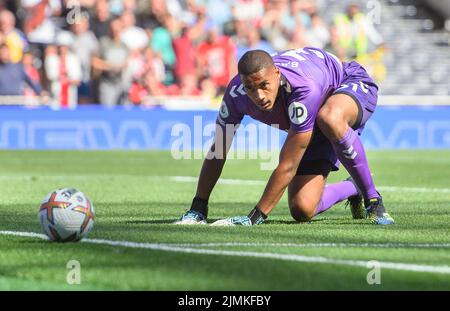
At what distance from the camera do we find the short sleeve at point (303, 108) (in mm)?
9039

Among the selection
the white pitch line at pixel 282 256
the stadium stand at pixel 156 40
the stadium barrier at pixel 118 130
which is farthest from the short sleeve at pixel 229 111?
the stadium stand at pixel 156 40

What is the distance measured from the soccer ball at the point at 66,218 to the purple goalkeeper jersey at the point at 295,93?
5.70 feet

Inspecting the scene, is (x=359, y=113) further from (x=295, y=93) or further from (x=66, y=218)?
(x=66, y=218)

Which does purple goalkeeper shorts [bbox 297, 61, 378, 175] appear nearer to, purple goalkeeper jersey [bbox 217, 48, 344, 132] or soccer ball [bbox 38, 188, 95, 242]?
purple goalkeeper jersey [bbox 217, 48, 344, 132]

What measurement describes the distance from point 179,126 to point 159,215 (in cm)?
1374

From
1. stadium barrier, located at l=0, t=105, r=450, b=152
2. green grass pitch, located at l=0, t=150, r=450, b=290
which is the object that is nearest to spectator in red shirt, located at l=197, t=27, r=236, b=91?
stadium barrier, located at l=0, t=105, r=450, b=152

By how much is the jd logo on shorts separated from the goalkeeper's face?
0.60ft

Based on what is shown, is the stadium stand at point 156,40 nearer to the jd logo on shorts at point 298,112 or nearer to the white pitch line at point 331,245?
the jd logo on shorts at point 298,112

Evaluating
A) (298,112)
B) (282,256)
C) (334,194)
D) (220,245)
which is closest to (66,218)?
(220,245)

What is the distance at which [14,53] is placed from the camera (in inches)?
947

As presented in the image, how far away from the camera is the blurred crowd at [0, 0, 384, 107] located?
80.5 ft

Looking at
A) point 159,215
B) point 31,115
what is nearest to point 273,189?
point 159,215

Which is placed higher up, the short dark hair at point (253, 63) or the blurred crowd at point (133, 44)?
the short dark hair at point (253, 63)
